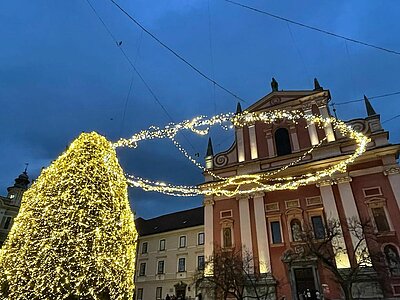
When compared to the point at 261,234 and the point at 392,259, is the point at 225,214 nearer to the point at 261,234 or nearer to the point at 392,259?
the point at 261,234

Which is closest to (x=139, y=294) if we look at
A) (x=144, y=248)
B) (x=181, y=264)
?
(x=144, y=248)

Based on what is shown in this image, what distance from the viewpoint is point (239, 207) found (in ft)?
69.2

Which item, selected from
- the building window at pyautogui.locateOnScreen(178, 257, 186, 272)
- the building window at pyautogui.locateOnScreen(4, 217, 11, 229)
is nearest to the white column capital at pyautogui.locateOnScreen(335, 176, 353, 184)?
the building window at pyautogui.locateOnScreen(178, 257, 186, 272)

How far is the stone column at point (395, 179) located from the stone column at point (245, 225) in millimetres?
9041

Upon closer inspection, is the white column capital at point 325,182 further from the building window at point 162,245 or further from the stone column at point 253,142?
the building window at point 162,245

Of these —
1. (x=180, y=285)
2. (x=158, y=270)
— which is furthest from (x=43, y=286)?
(x=158, y=270)

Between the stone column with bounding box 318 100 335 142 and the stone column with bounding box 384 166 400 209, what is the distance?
4.08 metres

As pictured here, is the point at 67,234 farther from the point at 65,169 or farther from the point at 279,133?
the point at 279,133

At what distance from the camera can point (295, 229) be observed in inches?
752

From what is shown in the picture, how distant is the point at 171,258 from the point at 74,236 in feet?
93.3

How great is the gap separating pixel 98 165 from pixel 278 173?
1542 cm

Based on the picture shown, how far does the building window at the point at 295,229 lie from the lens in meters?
18.6

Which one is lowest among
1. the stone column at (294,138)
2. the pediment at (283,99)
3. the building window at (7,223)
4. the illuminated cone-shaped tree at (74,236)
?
the illuminated cone-shaped tree at (74,236)

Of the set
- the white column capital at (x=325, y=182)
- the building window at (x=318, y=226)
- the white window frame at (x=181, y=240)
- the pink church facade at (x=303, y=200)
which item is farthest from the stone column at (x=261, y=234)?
the white window frame at (x=181, y=240)
